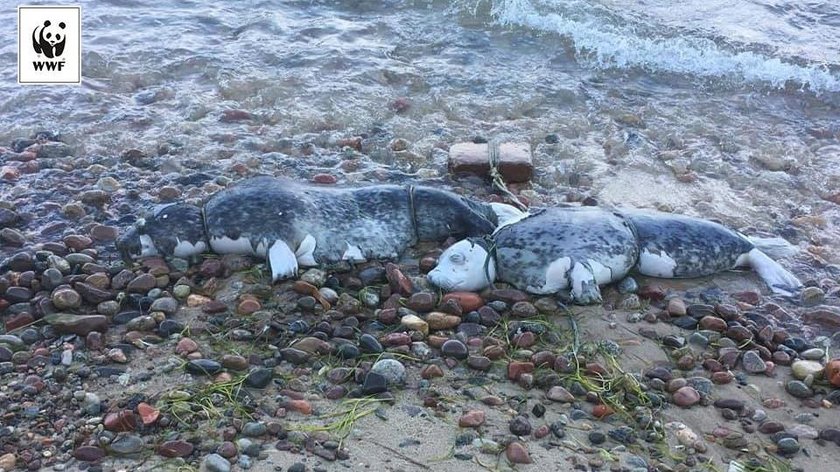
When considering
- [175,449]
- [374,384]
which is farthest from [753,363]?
[175,449]

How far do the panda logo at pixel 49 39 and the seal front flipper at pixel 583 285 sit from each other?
21.6ft

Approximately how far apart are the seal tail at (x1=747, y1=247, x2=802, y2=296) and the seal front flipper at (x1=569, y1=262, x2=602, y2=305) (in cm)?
130

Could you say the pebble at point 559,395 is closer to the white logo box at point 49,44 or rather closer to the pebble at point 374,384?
the pebble at point 374,384

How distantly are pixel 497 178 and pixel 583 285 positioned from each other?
180cm

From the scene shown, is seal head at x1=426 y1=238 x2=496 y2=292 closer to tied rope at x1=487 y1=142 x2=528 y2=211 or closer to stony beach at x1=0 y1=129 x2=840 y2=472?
stony beach at x1=0 y1=129 x2=840 y2=472

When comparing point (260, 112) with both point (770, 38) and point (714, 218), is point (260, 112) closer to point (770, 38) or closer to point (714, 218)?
point (714, 218)

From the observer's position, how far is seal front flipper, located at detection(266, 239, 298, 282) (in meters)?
5.32

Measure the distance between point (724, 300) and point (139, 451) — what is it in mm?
3812

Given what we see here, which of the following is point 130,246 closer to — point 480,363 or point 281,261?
point 281,261

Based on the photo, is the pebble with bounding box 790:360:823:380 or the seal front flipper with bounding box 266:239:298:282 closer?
the pebble with bounding box 790:360:823:380

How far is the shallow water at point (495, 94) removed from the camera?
7.20m

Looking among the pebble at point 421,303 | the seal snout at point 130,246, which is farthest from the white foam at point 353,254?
the seal snout at point 130,246

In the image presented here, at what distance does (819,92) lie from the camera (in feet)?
A: 31.1

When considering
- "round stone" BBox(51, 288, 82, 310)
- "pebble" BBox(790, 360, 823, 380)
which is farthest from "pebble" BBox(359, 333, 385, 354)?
"pebble" BBox(790, 360, 823, 380)
